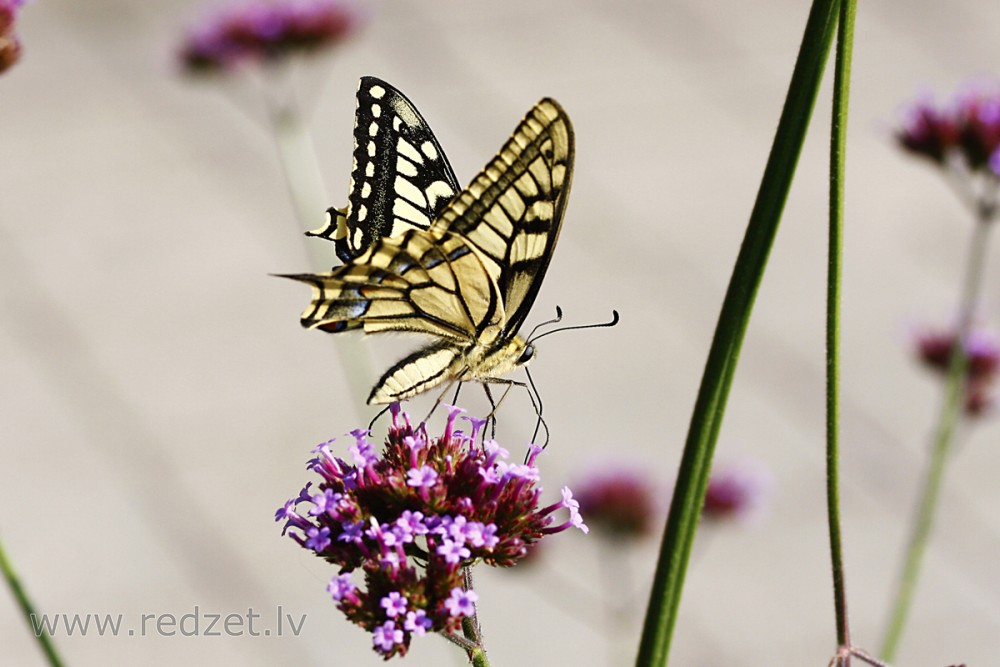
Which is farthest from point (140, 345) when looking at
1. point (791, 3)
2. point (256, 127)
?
point (791, 3)

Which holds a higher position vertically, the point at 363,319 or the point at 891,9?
the point at 891,9

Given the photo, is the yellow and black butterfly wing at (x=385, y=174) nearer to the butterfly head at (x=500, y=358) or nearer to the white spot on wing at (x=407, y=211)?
the white spot on wing at (x=407, y=211)

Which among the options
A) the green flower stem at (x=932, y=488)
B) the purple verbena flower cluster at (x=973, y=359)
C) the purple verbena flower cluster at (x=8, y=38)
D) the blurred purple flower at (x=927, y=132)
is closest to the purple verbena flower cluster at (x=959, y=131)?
the blurred purple flower at (x=927, y=132)

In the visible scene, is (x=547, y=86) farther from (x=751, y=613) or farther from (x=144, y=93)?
(x=751, y=613)

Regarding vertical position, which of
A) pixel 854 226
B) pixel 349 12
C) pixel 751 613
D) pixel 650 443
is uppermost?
pixel 854 226

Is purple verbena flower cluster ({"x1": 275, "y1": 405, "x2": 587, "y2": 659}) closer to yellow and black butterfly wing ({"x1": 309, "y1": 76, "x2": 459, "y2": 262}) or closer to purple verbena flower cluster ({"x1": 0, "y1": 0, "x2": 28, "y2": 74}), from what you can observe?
yellow and black butterfly wing ({"x1": 309, "y1": 76, "x2": 459, "y2": 262})

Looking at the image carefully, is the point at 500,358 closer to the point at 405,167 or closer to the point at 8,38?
the point at 405,167
